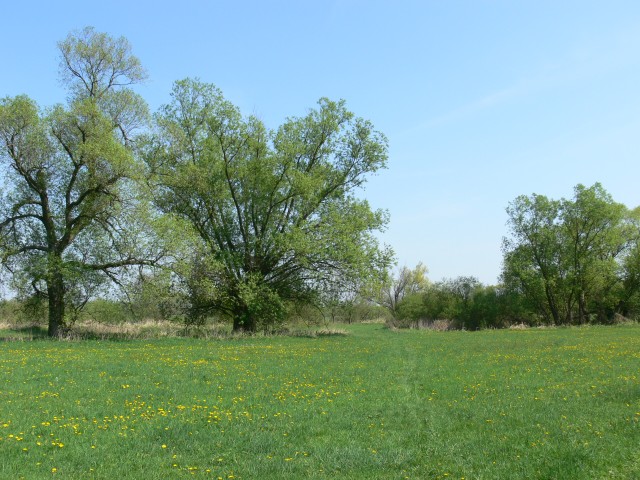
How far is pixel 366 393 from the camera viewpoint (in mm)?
13086

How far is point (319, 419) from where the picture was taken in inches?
405

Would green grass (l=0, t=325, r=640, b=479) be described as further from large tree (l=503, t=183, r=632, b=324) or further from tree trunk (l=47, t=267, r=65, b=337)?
large tree (l=503, t=183, r=632, b=324)

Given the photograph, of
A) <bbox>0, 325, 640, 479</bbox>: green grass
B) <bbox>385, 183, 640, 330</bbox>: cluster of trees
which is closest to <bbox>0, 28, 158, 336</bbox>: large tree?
<bbox>0, 325, 640, 479</bbox>: green grass

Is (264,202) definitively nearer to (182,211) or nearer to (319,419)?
(182,211)

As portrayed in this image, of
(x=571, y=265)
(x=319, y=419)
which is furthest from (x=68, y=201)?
(x=571, y=265)

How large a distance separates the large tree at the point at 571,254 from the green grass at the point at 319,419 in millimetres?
41794

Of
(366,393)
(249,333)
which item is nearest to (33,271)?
(249,333)

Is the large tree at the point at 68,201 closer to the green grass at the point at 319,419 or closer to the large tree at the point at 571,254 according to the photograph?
the green grass at the point at 319,419

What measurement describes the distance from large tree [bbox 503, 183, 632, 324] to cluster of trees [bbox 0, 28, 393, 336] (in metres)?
27.6

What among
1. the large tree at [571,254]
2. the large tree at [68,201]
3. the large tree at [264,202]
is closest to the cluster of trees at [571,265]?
the large tree at [571,254]

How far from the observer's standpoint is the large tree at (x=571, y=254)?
55938 mm

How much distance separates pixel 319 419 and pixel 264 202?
28.8m

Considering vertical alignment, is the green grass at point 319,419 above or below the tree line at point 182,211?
below

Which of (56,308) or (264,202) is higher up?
(264,202)
